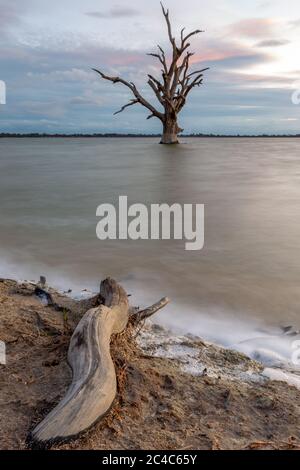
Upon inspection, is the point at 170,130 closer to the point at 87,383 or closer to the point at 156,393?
the point at 156,393

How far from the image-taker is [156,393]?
2.12 m

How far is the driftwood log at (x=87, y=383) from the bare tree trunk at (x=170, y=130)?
961 inches

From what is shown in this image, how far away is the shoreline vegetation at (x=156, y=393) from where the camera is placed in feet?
5.90

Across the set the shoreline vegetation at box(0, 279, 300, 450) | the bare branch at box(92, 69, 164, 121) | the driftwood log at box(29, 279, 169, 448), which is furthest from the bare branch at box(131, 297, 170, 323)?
the bare branch at box(92, 69, 164, 121)

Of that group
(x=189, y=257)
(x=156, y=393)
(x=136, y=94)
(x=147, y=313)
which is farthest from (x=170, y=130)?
(x=156, y=393)

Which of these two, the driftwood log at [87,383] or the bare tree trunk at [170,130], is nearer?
the driftwood log at [87,383]

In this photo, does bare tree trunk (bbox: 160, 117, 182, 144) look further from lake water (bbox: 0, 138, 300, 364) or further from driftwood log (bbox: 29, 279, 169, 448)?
driftwood log (bbox: 29, 279, 169, 448)

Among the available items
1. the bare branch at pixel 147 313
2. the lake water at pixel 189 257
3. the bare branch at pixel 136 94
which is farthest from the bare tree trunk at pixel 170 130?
the bare branch at pixel 147 313

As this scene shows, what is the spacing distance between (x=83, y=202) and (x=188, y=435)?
24.4ft

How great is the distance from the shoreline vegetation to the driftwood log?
42 mm

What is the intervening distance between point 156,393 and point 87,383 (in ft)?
1.21

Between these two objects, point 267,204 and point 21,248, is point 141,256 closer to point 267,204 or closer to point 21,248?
point 21,248

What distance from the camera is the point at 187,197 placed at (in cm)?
1003

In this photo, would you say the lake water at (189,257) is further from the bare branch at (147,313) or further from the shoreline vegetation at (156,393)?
the shoreline vegetation at (156,393)
